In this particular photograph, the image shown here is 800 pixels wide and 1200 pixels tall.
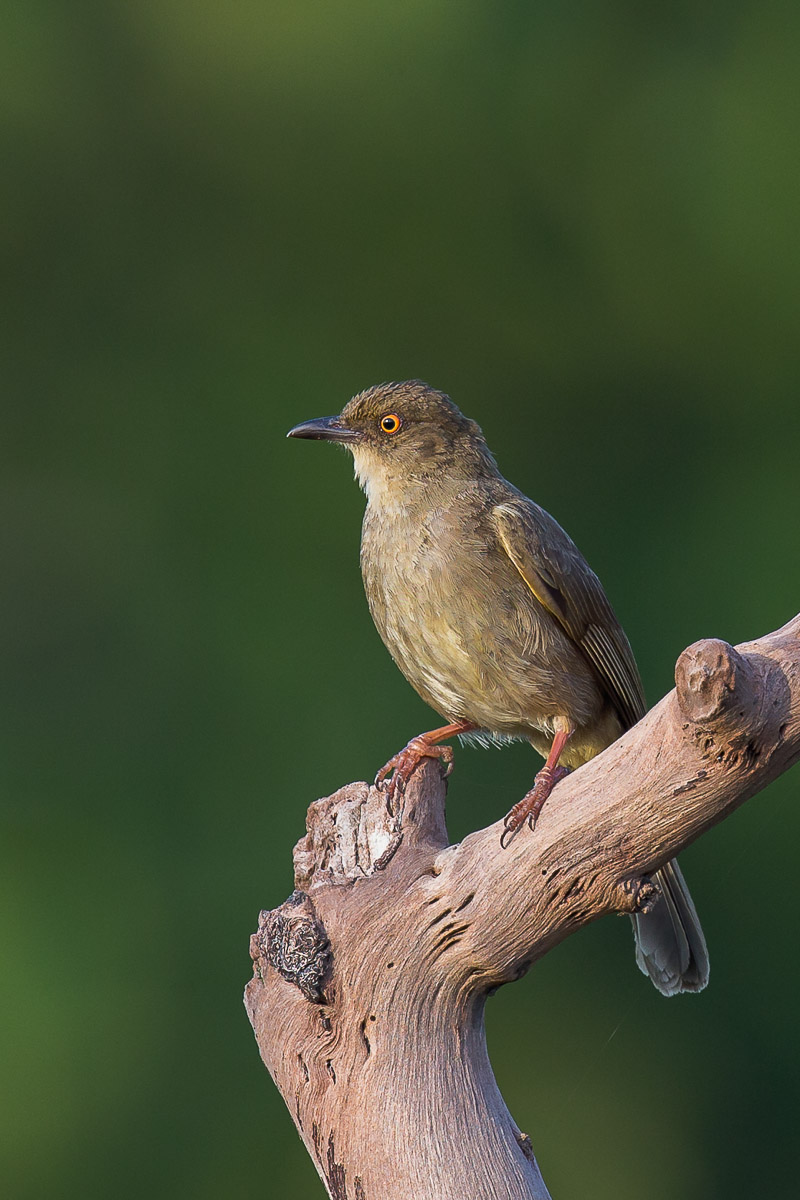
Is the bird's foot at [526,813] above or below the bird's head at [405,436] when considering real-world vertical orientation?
below

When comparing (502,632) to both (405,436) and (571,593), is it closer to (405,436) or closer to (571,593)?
(571,593)

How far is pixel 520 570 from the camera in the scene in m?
3.69

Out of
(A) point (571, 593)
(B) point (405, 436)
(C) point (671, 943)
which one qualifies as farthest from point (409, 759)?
(B) point (405, 436)

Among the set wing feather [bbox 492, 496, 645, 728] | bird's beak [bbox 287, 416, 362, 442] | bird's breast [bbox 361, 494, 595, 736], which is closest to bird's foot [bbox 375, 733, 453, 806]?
bird's breast [bbox 361, 494, 595, 736]

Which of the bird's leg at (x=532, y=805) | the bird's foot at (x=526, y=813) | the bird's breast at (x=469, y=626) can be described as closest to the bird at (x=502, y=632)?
the bird's breast at (x=469, y=626)

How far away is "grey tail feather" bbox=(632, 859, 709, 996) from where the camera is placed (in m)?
3.63

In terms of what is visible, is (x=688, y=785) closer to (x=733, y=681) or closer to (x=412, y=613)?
(x=733, y=681)

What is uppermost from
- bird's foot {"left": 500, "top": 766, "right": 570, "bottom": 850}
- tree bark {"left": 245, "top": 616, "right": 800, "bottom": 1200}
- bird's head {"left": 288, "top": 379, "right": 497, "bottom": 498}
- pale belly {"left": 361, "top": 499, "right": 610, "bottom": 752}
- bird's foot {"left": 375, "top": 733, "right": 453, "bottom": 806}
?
bird's head {"left": 288, "top": 379, "right": 497, "bottom": 498}

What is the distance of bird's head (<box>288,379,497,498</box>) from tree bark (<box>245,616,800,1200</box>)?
4.02 feet

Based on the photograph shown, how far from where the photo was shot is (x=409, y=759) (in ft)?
11.7

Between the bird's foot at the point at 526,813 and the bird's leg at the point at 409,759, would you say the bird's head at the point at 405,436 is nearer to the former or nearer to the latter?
the bird's leg at the point at 409,759

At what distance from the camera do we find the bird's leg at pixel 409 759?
3385 millimetres

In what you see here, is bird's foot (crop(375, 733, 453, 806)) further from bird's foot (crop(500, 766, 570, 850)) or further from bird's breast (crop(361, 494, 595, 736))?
bird's foot (crop(500, 766, 570, 850))

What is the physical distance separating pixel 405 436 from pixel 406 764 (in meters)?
1.10
